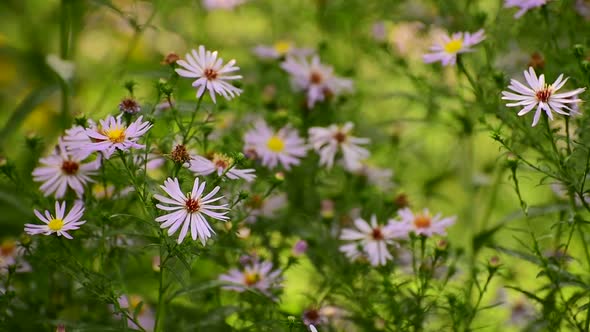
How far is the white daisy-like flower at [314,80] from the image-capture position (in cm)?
148

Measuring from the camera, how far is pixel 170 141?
1.13 m

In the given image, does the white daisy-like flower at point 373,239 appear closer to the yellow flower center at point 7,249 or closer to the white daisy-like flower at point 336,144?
the white daisy-like flower at point 336,144

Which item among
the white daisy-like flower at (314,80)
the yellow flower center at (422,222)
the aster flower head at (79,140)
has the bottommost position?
the aster flower head at (79,140)

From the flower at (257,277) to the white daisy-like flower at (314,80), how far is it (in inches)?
13.6

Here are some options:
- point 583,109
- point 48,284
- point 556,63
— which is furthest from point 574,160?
point 48,284

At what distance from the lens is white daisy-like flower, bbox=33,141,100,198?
1135 millimetres

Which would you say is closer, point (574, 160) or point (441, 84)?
point (574, 160)

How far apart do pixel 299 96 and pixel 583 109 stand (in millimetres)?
617

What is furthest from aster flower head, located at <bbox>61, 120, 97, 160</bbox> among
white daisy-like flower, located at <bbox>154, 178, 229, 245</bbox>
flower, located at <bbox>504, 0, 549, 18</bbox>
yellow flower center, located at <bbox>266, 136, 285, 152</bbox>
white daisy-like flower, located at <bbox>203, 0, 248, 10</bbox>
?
white daisy-like flower, located at <bbox>203, 0, 248, 10</bbox>

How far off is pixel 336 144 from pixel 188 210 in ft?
1.68

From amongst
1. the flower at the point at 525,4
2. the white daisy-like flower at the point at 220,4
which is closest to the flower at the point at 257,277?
the flower at the point at 525,4

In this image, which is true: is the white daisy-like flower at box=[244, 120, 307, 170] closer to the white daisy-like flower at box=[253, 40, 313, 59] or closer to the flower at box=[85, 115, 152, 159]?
the white daisy-like flower at box=[253, 40, 313, 59]

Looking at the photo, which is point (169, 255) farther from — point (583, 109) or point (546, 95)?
point (583, 109)

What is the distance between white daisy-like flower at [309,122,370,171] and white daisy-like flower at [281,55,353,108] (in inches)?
3.1
